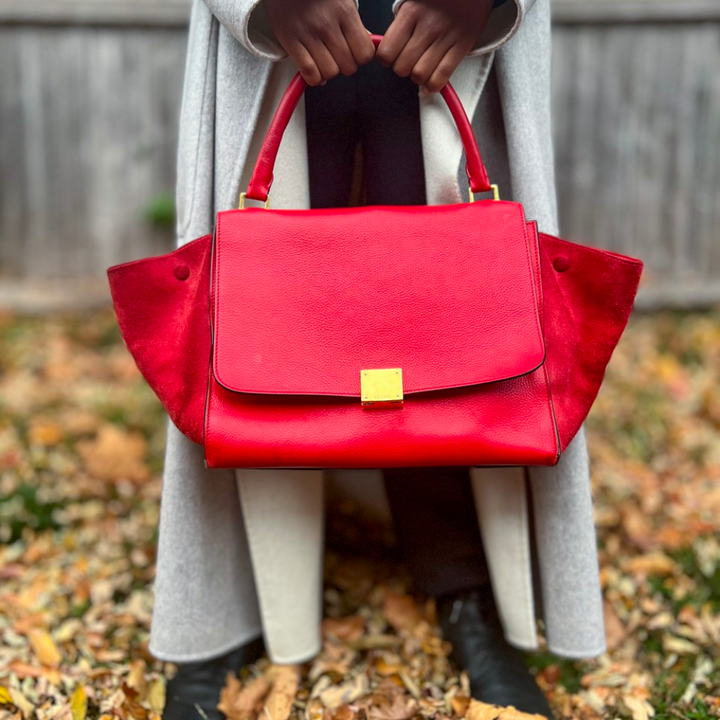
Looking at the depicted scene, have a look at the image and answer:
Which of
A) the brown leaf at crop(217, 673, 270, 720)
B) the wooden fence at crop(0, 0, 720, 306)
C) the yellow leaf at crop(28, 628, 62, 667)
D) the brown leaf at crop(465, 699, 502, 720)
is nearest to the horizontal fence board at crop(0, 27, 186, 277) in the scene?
the wooden fence at crop(0, 0, 720, 306)

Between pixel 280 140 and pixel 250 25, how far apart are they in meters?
0.17

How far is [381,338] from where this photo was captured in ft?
3.22

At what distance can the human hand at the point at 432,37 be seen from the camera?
3.21ft

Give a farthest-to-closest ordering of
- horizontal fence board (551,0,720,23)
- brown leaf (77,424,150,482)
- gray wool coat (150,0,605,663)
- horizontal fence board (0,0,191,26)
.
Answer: horizontal fence board (0,0,191,26), horizontal fence board (551,0,720,23), brown leaf (77,424,150,482), gray wool coat (150,0,605,663)

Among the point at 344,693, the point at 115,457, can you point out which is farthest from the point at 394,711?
the point at 115,457

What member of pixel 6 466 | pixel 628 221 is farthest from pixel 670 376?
pixel 6 466

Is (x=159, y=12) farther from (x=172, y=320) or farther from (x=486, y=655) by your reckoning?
(x=486, y=655)

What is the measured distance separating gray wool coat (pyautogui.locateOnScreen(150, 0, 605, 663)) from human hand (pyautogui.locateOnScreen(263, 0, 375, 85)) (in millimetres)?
52

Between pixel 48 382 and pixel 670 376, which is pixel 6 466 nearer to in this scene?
pixel 48 382

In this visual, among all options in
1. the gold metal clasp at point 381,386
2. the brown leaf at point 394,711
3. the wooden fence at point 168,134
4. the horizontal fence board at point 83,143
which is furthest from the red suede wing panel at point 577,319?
→ the horizontal fence board at point 83,143

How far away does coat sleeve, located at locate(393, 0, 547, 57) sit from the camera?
1.02m

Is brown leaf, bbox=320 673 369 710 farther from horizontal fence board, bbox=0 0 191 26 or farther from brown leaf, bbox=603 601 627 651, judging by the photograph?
horizontal fence board, bbox=0 0 191 26

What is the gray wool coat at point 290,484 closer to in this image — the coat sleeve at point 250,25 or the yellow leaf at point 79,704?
the coat sleeve at point 250,25

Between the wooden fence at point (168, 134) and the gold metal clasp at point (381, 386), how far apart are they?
3.02m
